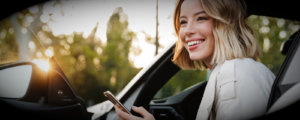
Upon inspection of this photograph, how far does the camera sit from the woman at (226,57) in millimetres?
1081

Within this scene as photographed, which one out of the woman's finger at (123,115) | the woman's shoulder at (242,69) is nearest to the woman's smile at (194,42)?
the woman's shoulder at (242,69)

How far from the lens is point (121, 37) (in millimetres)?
23016

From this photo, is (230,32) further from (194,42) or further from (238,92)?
(238,92)

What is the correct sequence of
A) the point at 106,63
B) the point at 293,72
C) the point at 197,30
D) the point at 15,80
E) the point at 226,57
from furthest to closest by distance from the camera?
the point at 106,63
the point at 197,30
the point at 226,57
the point at 15,80
the point at 293,72

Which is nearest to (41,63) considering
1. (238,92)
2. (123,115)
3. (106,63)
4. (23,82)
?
(23,82)

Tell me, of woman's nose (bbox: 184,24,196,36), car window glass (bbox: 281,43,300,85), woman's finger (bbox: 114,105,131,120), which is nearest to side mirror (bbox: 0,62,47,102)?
woman's finger (bbox: 114,105,131,120)

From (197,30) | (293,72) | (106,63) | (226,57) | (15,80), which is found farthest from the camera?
(106,63)

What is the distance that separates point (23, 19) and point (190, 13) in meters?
1.30

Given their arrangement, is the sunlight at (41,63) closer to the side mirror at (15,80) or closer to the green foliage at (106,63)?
the side mirror at (15,80)

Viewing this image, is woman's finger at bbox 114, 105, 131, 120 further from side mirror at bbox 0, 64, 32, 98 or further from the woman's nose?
the woman's nose

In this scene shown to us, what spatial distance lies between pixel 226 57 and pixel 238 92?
0.34m

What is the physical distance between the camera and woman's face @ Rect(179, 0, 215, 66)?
142 centimetres

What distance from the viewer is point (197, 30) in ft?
4.77

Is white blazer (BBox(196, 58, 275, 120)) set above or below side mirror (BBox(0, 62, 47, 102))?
below
